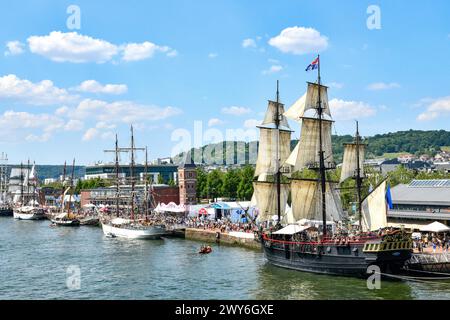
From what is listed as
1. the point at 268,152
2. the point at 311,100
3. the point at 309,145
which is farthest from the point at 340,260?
the point at 268,152

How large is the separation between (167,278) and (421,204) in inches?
1363

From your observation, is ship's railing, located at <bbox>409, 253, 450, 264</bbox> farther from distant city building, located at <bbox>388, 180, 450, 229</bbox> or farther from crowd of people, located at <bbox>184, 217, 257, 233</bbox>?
crowd of people, located at <bbox>184, 217, 257, 233</bbox>

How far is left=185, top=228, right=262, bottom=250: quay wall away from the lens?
7288 cm

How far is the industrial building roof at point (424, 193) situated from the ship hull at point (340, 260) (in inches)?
738

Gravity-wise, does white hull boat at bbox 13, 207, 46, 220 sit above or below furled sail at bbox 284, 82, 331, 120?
below

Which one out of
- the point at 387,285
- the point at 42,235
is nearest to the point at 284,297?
the point at 387,285

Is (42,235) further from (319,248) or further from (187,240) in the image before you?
(319,248)

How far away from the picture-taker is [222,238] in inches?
3083

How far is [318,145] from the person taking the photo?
214ft

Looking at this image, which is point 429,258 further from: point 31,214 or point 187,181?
point 31,214

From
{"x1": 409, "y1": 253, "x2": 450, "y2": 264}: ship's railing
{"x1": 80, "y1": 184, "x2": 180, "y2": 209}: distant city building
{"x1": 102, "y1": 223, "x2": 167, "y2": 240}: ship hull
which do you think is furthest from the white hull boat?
{"x1": 409, "y1": 253, "x2": 450, "y2": 264}: ship's railing

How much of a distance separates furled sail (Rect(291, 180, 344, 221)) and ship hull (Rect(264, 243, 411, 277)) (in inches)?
270
